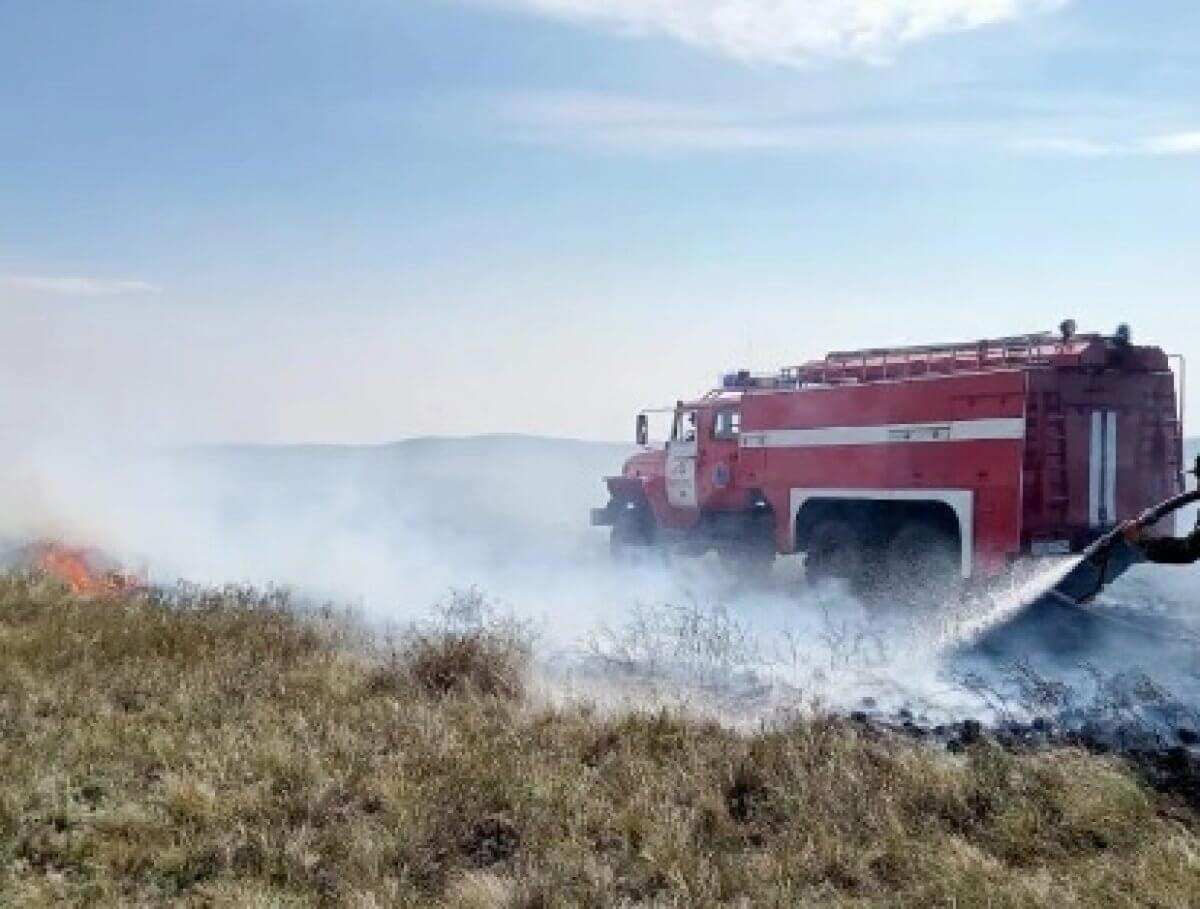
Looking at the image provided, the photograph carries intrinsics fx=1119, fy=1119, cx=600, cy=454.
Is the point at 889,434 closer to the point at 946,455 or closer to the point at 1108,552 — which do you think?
the point at 946,455

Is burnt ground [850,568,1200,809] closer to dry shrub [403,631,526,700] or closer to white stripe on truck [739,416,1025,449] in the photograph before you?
white stripe on truck [739,416,1025,449]

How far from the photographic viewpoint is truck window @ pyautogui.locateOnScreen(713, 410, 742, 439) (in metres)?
15.7

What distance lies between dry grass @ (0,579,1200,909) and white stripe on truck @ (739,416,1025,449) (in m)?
5.76

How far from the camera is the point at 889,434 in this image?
13.3 meters

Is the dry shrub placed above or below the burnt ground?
above

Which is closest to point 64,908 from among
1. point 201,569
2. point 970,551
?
point 970,551

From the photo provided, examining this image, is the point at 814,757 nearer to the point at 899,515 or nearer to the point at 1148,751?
the point at 1148,751

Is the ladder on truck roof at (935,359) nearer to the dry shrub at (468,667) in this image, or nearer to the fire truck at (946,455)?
the fire truck at (946,455)

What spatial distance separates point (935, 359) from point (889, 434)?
1.10 metres

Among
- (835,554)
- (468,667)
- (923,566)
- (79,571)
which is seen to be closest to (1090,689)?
(923,566)

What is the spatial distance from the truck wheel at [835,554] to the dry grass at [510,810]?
6429mm

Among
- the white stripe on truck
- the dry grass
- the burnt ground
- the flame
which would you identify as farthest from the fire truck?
the flame

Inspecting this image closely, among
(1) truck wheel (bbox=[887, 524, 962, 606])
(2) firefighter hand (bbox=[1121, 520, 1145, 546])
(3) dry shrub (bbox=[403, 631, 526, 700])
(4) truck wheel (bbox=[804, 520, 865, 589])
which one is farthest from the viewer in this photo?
(4) truck wheel (bbox=[804, 520, 865, 589])

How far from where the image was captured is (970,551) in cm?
1220
